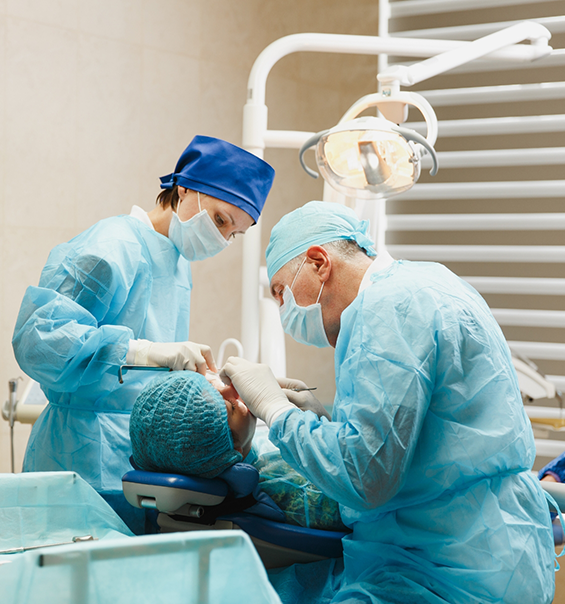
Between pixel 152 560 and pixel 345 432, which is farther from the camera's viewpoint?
pixel 345 432

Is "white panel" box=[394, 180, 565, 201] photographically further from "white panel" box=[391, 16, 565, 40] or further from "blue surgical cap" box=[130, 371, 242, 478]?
"blue surgical cap" box=[130, 371, 242, 478]

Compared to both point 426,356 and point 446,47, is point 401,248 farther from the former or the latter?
point 426,356

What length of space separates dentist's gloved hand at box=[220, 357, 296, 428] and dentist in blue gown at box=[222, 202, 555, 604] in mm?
22

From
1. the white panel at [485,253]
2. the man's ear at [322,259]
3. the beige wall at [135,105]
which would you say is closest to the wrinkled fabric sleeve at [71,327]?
the man's ear at [322,259]

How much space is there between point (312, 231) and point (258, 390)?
382 mm

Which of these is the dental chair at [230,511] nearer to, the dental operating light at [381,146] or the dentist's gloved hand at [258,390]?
the dentist's gloved hand at [258,390]

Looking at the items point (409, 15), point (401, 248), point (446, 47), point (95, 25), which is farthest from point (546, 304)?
point (95, 25)

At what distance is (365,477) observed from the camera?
44.6 inches

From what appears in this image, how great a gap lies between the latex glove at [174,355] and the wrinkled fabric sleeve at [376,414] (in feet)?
1.50

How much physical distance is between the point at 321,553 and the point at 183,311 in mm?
926

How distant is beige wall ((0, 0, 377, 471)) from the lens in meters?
3.08

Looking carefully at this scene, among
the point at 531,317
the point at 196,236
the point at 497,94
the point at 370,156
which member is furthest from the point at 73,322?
the point at 497,94

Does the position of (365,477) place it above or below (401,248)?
below

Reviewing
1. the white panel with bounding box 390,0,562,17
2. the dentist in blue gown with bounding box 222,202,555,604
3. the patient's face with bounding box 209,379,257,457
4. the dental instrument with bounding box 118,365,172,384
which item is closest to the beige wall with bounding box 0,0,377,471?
the white panel with bounding box 390,0,562,17
